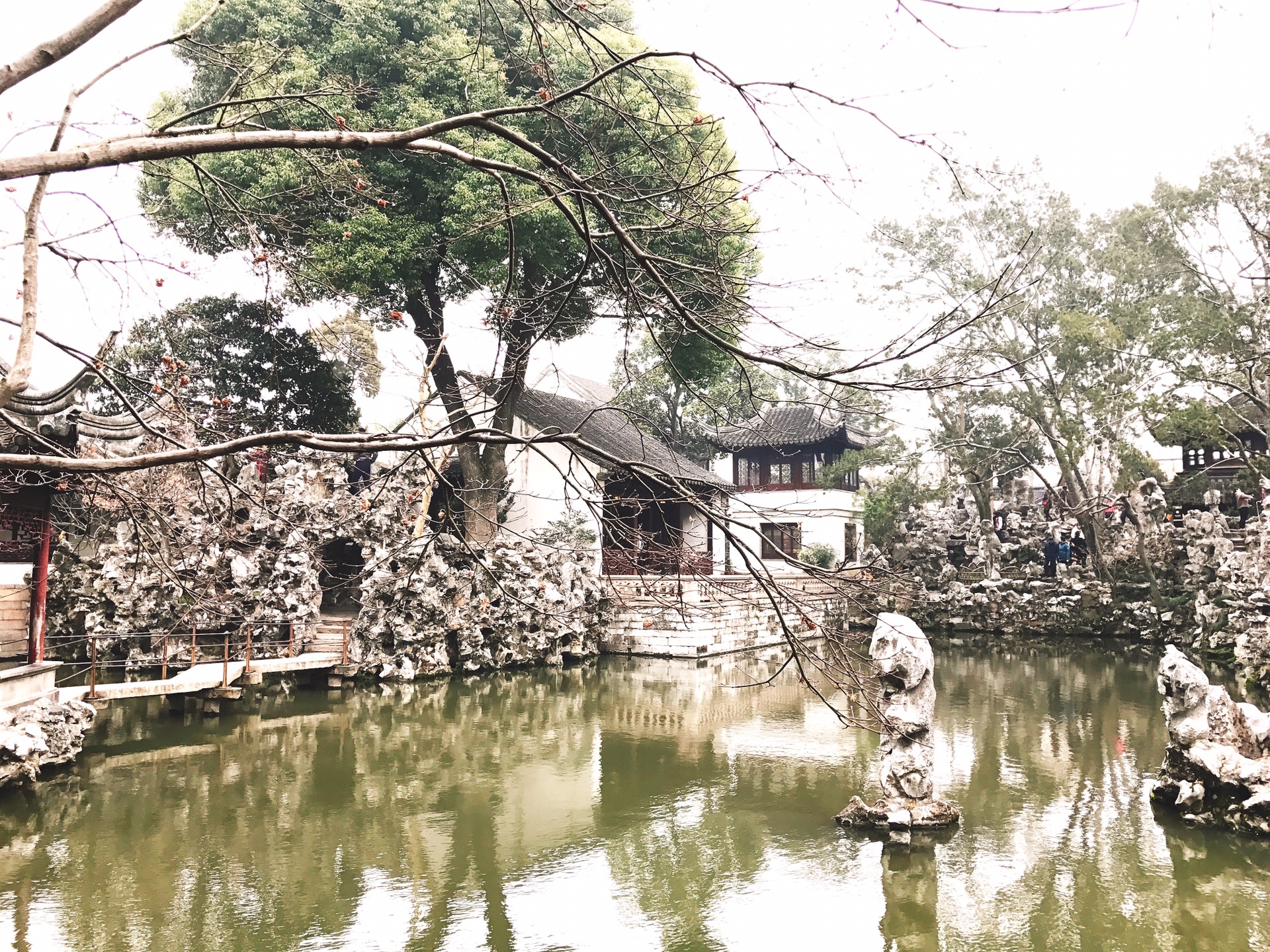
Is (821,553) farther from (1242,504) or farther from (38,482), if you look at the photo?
(38,482)

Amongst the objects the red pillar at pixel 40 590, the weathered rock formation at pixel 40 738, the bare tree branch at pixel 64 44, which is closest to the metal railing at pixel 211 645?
the red pillar at pixel 40 590

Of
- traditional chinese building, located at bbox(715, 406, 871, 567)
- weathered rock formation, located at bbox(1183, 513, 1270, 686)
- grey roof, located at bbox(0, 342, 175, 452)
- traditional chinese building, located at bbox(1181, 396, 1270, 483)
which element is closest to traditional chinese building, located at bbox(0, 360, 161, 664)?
grey roof, located at bbox(0, 342, 175, 452)

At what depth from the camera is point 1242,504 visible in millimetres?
19062

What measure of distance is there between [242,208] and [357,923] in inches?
155

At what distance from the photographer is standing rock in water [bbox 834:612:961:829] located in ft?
20.9

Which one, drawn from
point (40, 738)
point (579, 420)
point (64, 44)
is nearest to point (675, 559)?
point (64, 44)

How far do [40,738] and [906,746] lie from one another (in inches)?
290

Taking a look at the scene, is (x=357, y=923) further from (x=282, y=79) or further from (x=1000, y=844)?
(x=282, y=79)

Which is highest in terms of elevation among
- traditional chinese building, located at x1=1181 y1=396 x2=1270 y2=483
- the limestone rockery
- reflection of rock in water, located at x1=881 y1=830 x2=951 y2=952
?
traditional chinese building, located at x1=1181 y1=396 x2=1270 y2=483

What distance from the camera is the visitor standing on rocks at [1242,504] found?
18.6 metres

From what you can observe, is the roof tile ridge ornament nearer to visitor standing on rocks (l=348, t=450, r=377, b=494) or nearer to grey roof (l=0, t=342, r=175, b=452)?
grey roof (l=0, t=342, r=175, b=452)

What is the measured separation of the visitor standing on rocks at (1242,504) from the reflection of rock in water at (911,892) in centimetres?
1646

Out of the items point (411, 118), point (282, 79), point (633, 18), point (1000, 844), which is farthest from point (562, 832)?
point (633, 18)

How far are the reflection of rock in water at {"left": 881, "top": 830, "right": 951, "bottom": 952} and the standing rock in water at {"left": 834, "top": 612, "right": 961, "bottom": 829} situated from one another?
15 cm
